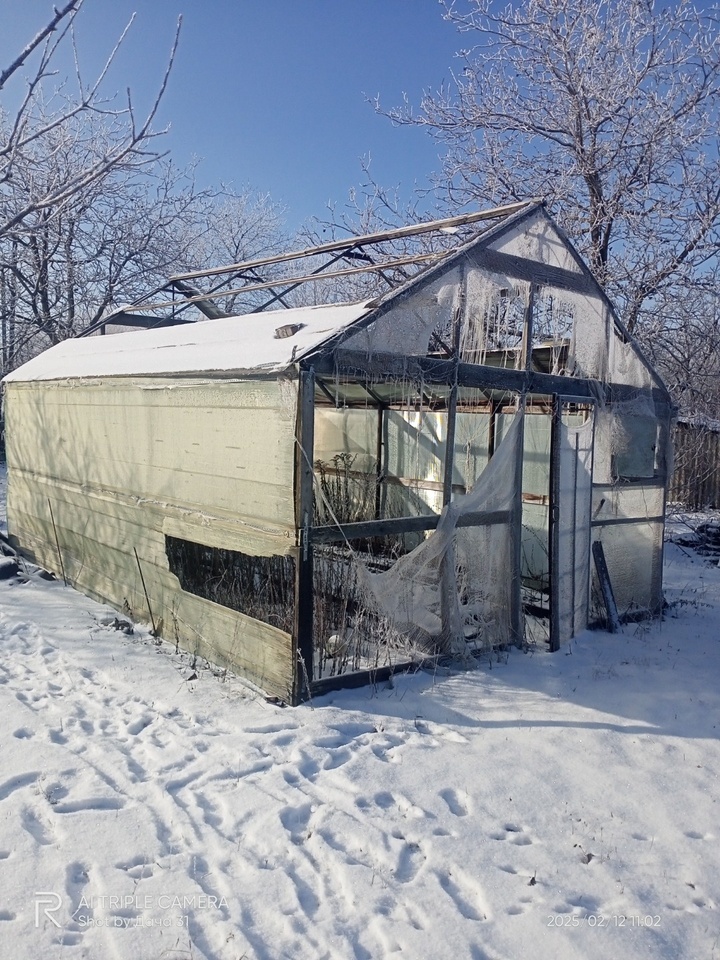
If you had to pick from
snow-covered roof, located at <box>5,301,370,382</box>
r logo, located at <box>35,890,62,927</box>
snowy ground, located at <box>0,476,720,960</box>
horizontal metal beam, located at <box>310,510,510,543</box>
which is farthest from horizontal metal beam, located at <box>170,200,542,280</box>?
r logo, located at <box>35,890,62,927</box>

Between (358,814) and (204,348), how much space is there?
458 cm

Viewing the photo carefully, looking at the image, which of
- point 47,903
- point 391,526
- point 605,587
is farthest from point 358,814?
point 605,587

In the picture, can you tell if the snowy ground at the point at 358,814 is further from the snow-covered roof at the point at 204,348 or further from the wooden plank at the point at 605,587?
the snow-covered roof at the point at 204,348

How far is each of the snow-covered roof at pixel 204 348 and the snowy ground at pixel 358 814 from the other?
2.57 meters

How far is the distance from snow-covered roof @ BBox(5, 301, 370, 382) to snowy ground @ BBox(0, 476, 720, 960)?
8.44ft

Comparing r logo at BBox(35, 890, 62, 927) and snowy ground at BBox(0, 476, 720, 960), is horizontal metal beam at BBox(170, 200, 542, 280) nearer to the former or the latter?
snowy ground at BBox(0, 476, 720, 960)

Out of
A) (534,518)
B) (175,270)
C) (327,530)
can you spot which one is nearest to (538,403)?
(534,518)

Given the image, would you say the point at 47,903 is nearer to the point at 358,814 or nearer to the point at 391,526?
the point at 358,814

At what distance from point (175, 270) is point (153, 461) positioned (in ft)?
51.8

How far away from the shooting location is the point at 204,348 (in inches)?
273

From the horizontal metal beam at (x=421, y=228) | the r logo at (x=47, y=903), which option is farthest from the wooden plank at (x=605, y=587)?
the r logo at (x=47, y=903)

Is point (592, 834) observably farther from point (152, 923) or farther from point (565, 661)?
point (565, 661)

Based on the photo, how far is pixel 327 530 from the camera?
5293 millimetres

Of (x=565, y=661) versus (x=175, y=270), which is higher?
(x=175, y=270)
